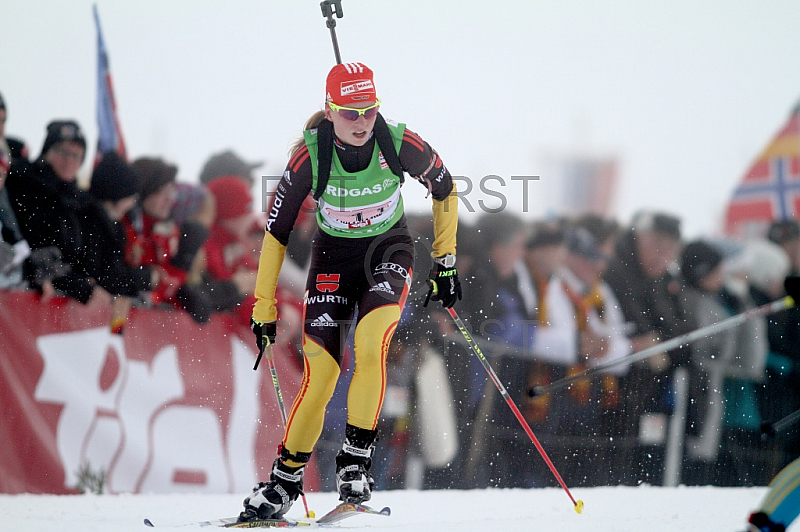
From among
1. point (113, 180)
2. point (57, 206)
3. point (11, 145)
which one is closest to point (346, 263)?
point (113, 180)

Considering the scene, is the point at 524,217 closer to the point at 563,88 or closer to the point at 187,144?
the point at 563,88

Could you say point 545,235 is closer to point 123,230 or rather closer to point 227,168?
point 227,168

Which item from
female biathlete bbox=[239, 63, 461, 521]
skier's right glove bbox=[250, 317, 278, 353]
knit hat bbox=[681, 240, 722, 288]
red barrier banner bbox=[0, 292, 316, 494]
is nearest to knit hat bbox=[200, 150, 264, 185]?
red barrier banner bbox=[0, 292, 316, 494]

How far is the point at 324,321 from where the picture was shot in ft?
11.3

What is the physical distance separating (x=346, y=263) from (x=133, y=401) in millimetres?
2184

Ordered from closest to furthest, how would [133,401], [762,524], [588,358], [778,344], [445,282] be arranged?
1. [762,524]
2. [445,282]
3. [133,401]
4. [588,358]
5. [778,344]

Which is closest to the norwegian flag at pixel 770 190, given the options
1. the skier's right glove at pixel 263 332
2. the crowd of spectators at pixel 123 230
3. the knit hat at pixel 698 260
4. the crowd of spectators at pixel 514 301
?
the crowd of spectators at pixel 514 301

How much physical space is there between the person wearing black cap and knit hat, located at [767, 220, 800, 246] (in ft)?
15.7

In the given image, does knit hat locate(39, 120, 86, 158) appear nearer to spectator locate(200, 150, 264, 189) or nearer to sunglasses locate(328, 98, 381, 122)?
spectator locate(200, 150, 264, 189)

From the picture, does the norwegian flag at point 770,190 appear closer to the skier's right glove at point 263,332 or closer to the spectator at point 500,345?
the spectator at point 500,345

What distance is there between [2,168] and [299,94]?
2.02 m

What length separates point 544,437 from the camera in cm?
564

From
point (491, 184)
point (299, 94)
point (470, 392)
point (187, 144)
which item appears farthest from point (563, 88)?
point (187, 144)

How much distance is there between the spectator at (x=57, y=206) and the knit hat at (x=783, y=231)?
5.07 m
